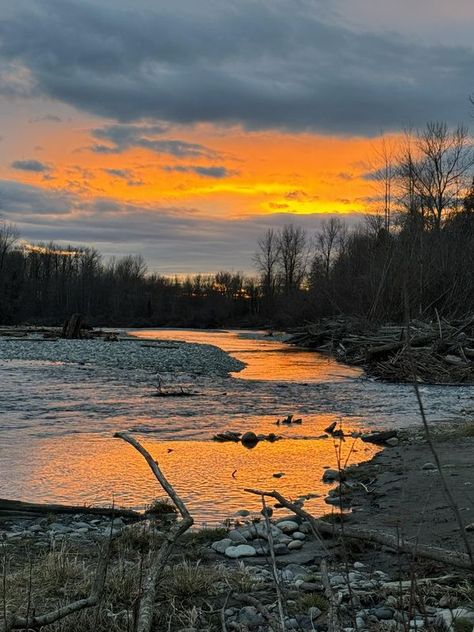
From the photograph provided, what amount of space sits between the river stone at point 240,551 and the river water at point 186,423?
4.09 feet

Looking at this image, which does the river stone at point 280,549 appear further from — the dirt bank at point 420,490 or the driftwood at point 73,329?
the driftwood at point 73,329

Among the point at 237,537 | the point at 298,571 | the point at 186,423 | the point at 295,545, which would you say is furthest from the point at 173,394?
the point at 298,571

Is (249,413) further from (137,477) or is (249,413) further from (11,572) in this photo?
(11,572)

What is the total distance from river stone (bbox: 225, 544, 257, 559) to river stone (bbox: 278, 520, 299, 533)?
81 centimetres

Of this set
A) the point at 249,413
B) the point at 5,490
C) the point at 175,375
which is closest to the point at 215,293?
the point at 175,375

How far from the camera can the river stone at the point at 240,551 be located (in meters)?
5.56

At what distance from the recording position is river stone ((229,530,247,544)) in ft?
19.3

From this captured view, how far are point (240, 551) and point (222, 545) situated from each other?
204 millimetres

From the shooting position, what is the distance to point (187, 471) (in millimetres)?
9039

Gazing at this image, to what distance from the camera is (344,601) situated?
4.01 meters

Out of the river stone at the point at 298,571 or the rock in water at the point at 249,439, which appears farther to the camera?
the rock in water at the point at 249,439

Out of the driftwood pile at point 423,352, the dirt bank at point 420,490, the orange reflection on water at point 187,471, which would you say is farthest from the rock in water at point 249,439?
the driftwood pile at point 423,352

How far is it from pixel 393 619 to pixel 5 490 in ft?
18.3

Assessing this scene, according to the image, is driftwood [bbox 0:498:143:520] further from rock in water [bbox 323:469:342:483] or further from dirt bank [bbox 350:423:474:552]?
rock in water [bbox 323:469:342:483]
